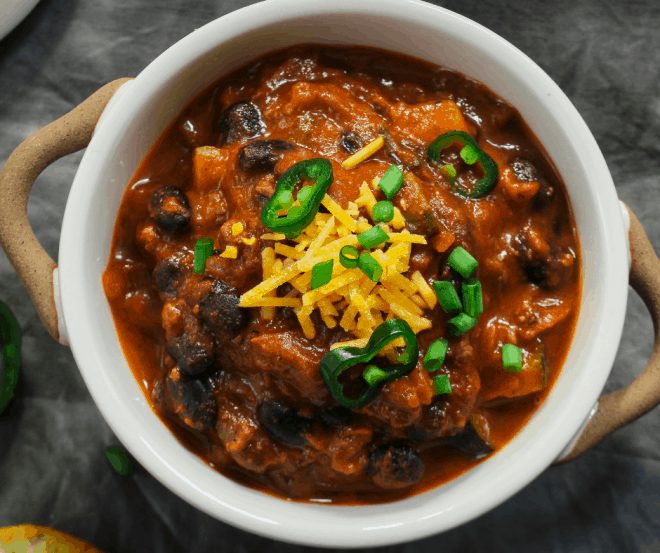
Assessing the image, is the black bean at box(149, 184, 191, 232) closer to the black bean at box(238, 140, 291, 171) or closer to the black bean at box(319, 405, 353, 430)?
the black bean at box(238, 140, 291, 171)

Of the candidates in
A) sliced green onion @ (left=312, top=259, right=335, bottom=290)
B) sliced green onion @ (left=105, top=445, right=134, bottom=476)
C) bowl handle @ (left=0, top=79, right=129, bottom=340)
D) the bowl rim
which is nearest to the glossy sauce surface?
the bowl rim

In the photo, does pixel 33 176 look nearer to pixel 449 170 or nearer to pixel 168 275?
pixel 168 275

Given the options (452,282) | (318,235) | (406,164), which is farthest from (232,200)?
(452,282)

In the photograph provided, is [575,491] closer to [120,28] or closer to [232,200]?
[232,200]

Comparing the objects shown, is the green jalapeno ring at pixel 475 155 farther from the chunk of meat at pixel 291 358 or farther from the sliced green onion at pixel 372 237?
the chunk of meat at pixel 291 358

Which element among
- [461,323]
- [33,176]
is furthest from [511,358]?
[33,176]

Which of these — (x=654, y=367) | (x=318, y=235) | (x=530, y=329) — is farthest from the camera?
(x=654, y=367)
